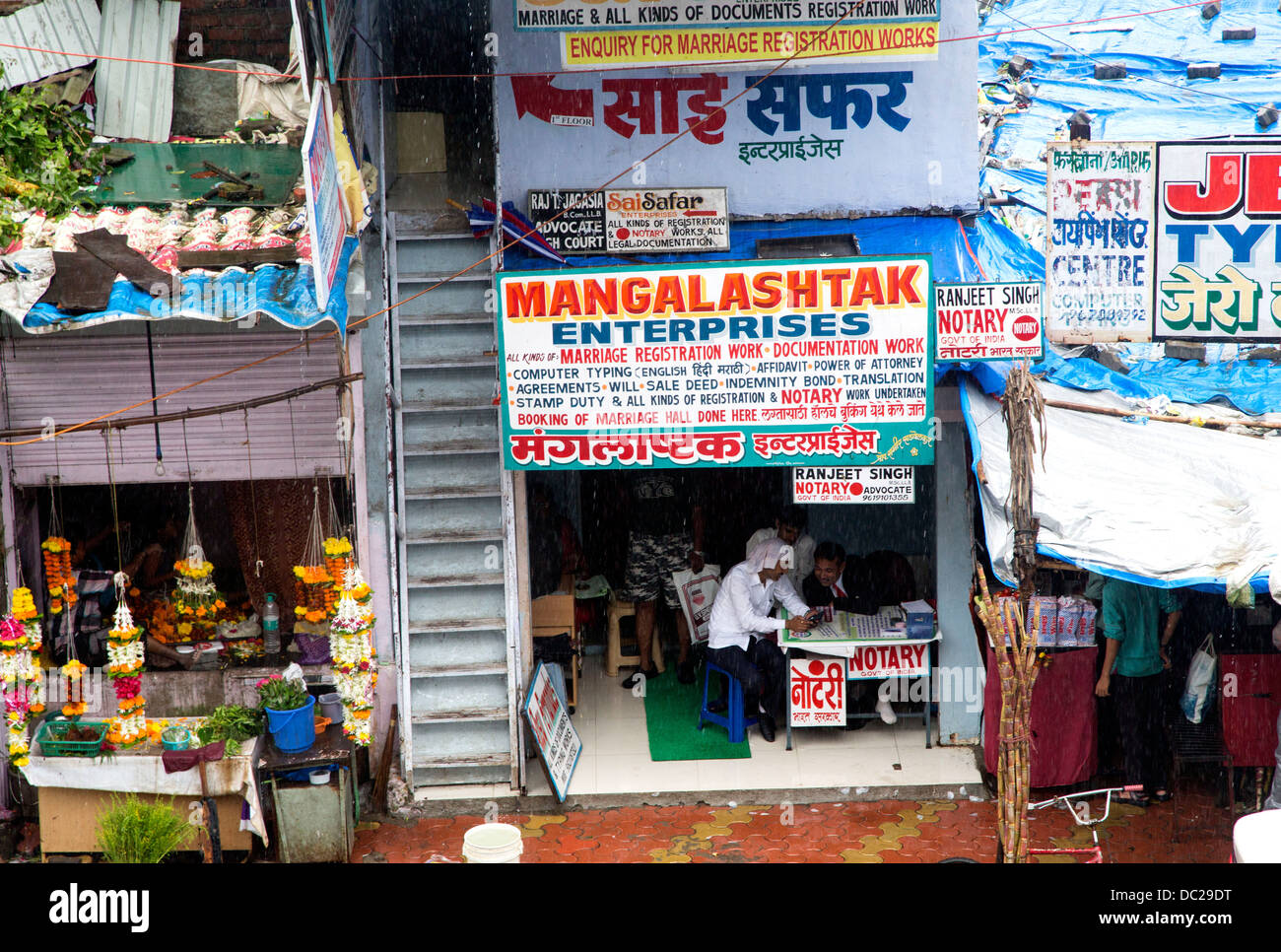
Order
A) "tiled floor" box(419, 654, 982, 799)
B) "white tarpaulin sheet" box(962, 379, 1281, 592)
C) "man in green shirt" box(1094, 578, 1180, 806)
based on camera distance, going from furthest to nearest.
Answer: "tiled floor" box(419, 654, 982, 799), "man in green shirt" box(1094, 578, 1180, 806), "white tarpaulin sheet" box(962, 379, 1281, 592)

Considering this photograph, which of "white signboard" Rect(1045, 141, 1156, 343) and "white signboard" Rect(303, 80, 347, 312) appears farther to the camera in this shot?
"white signboard" Rect(1045, 141, 1156, 343)

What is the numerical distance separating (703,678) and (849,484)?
3.25 metres

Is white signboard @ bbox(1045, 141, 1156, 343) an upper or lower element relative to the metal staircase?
upper

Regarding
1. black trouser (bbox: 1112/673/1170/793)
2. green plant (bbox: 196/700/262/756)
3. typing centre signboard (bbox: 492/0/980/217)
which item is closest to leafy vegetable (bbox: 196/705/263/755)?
green plant (bbox: 196/700/262/756)

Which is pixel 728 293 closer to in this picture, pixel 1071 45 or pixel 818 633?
pixel 818 633

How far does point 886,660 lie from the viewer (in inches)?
404

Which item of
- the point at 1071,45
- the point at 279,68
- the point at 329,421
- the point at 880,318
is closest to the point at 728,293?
the point at 880,318

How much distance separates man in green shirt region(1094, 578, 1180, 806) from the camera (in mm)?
9062

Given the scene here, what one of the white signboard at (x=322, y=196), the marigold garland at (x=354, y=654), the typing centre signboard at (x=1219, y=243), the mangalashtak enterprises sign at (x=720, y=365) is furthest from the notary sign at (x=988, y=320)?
the marigold garland at (x=354, y=654)

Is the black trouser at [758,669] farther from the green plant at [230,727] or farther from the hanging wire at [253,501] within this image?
the hanging wire at [253,501]

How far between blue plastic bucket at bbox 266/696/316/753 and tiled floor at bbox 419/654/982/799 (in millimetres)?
1367

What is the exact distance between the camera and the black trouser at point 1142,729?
9141mm

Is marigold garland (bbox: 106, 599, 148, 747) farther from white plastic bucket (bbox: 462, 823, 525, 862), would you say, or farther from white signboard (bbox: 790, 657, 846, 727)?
white signboard (bbox: 790, 657, 846, 727)

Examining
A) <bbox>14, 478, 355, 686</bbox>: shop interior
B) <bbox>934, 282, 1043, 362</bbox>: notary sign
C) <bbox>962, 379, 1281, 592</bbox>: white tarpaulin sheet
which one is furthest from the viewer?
<bbox>14, 478, 355, 686</bbox>: shop interior
